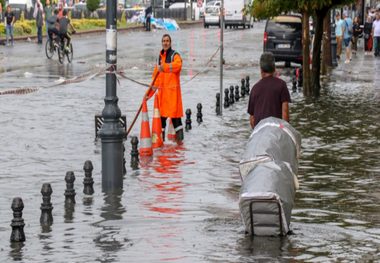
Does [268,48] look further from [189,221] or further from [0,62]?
[189,221]

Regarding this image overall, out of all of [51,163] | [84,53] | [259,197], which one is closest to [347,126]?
[51,163]

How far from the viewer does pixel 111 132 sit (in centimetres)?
1490

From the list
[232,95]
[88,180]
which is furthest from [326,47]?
[88,180]

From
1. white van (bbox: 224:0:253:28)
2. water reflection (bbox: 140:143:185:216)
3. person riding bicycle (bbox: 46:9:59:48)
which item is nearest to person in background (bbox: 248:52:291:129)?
water reflection (bbox: 140:143:185:216)

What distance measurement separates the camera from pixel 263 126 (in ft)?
41.8

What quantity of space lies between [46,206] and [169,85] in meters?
7.64

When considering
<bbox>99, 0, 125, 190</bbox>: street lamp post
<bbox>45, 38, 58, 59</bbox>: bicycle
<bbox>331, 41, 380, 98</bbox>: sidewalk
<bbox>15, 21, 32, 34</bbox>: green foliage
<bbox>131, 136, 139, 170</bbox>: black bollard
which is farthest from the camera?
<bbox>15, 21, 32, 34</bbox>: green foliage

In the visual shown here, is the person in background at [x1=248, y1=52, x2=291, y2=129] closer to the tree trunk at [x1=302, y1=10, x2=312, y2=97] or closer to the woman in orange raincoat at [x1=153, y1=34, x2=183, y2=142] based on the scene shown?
the woman in orange raincoat at [x1=153, y1=34, x2=183, y2=142]

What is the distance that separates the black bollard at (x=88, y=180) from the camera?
14469 millimetres

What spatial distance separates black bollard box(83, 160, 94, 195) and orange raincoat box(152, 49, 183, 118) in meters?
5.50

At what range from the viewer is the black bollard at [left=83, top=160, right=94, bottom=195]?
47.5 feet

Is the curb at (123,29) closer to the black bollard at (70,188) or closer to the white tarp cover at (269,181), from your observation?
the black bollard at (70,188)

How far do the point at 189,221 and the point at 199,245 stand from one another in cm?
134

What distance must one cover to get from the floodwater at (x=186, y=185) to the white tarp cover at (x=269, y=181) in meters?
0.19
